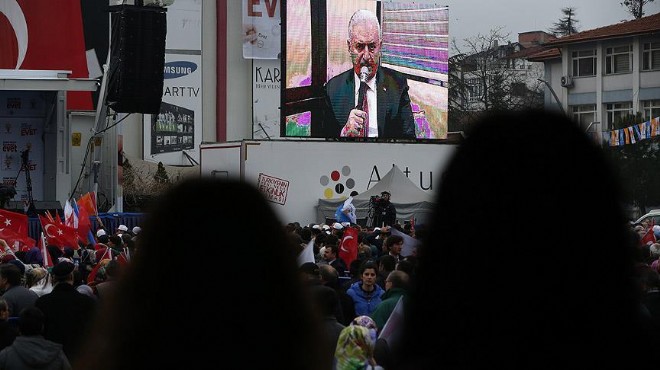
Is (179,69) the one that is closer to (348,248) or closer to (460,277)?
(348,248)

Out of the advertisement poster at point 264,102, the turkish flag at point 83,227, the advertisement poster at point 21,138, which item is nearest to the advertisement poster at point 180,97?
the advertisement poster at point 264,102

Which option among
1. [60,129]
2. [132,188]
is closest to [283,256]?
[60,129]

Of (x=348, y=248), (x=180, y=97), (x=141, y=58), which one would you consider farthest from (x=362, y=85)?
(x=348, y=248)

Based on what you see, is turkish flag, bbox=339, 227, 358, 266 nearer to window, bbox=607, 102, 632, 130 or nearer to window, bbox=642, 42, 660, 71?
window, bbox=642, 42, 660, 71

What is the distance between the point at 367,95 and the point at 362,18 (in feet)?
12.8

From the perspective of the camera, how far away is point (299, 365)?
6.31ft

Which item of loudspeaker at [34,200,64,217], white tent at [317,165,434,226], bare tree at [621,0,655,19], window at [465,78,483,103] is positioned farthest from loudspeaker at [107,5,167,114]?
bare tree at [621,0,655,19]

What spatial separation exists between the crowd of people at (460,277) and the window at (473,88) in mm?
72377

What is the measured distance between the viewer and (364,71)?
52.4m

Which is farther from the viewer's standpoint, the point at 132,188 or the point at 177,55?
the point at 177,55

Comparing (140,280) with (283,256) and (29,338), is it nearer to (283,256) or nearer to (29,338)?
(283,256)

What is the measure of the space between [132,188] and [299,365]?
47.3 m

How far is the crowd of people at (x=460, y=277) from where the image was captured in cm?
181

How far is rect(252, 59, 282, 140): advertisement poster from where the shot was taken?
5647 cm
